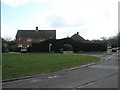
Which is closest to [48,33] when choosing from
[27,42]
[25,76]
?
[27,42]

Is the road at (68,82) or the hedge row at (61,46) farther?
the hedge row at (61,46)

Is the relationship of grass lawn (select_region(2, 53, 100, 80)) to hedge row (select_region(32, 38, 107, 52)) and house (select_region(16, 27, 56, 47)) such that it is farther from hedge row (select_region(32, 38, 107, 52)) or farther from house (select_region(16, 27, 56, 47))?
house (select_region(16, 27, 56, 47))

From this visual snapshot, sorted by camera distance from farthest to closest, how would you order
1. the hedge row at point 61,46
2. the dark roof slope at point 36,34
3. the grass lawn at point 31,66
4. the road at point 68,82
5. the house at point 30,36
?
1. the dark roof slope at point 36,34
2. the house at point 30,36
3. the hedge row at point 61,46
4. the grass lawn at point 31,66
5. the road at point 68,82

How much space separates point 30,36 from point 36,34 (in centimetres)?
289

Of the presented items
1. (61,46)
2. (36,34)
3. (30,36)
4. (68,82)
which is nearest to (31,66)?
(68,82)

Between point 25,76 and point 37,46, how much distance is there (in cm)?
4048

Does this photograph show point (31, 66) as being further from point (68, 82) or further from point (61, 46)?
point (61, 46)

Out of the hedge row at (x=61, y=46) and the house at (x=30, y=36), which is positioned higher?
the house at (x=30, y=36)

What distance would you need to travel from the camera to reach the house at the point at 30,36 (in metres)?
81.3

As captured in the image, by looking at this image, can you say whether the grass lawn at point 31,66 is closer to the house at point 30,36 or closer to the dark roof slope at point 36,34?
the house at point 30,36

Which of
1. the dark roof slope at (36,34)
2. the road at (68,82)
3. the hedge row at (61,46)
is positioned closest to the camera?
the road at (68,82)

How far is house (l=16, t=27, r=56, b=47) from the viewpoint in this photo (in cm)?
8131

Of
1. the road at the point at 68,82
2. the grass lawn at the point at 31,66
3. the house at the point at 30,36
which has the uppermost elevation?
the house at the point at 30,36

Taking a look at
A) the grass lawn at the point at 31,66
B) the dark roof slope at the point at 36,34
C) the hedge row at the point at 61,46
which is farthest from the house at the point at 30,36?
the grass lawn at the point at 31,66
